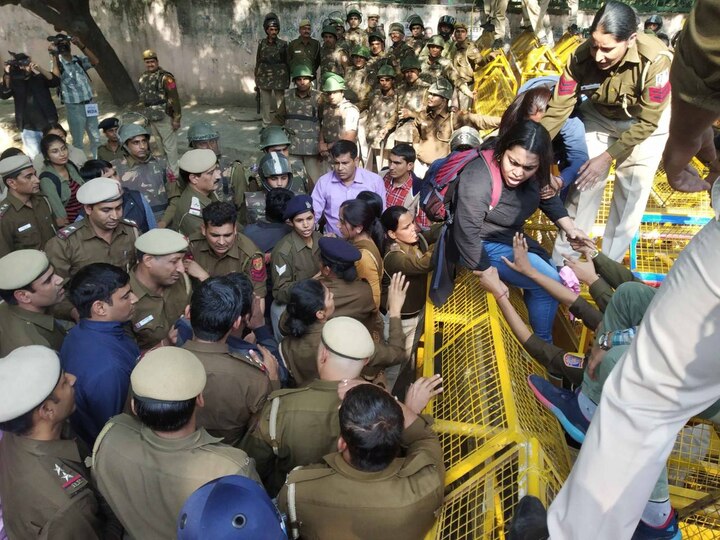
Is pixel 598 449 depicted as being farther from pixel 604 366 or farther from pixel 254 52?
pixel 254 52

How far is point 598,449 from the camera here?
126cm

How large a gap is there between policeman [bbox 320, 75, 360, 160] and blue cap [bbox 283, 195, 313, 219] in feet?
9.52

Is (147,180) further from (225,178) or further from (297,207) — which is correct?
(297,207)

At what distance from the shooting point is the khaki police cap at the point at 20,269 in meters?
2.82

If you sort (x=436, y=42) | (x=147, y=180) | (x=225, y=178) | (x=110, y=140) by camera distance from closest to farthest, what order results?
(x=147, y=180), (x=110, y=140), (x=225, y=178), (x=436, y=42)

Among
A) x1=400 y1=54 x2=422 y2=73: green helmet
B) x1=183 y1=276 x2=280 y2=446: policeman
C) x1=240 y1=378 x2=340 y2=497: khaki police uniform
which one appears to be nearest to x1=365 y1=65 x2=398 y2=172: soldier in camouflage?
x1=400 y1=54 x2=422 y2=73: green helmet

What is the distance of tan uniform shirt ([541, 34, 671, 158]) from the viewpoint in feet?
10.4

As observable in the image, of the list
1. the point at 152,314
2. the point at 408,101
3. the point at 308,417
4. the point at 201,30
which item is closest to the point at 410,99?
the point at 408,101

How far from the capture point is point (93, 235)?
383cm

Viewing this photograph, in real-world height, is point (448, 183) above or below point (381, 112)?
above

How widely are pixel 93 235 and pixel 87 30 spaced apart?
10172 millimetres

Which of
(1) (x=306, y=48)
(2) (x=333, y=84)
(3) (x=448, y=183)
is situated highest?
(1) (x=306, y=48)

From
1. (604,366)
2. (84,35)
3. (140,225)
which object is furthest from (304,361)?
(84,35)

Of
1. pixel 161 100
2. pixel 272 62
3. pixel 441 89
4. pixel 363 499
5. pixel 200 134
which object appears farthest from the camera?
pixel 272 62
